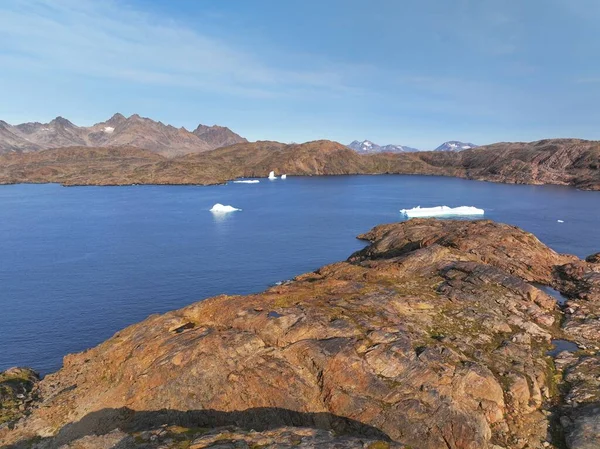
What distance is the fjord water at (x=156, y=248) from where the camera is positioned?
183ft

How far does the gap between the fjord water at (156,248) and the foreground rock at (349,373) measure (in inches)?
801

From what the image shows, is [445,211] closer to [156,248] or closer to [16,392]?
[156,248]

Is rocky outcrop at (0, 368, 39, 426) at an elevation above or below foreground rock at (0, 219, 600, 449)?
below

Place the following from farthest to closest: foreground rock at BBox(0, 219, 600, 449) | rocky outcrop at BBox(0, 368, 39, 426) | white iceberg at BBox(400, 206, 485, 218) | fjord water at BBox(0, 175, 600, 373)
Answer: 1. white iceberg at BBox(400, 206, 485, 218)
2. fjord water at BBox(0, 175, 600, 373)
3. rocky outcrop at BBox(0, 368, 39, 426)
4. foreground rock at BBox(0, 219, 600, 449)

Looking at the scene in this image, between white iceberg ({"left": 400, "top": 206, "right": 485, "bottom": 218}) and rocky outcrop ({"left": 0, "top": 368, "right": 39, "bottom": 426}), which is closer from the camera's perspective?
rocky outcrop ({"left": 0, "top": 368, "right": 39, "bottom": 426})

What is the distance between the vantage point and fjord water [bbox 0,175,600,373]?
5566 cm

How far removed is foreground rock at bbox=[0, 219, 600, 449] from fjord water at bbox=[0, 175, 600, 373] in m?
20.3

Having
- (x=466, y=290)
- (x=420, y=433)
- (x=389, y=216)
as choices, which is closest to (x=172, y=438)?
(x=420, y=433)

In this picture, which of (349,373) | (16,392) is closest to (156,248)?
(16,392)

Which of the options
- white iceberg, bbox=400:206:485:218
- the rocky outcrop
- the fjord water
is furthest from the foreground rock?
white iceberg, bbox=400:206:485:218

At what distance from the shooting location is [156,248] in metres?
94.5

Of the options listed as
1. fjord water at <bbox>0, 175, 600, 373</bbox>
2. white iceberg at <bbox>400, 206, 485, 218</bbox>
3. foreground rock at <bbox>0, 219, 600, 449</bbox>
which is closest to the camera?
foreground rock at <bbox>0, 219, 600, 449</bbox>

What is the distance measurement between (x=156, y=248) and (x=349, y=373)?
7767 cm

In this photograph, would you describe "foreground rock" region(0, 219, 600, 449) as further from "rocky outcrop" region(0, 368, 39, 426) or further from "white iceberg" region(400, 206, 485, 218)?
"white iceberg" region(400, 206, 485, 218)
